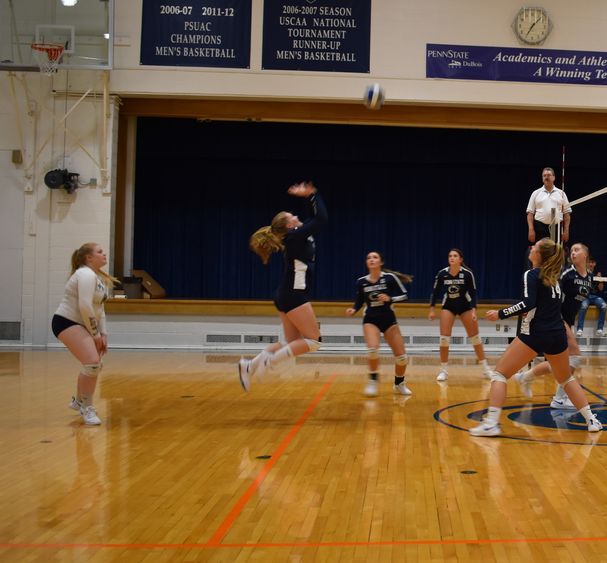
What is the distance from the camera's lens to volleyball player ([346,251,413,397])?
27.6 ft

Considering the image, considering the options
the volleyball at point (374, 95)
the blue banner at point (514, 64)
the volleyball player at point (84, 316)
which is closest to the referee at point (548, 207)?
the volleyball at point (374, 95)

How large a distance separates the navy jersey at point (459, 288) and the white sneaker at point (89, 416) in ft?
16.6

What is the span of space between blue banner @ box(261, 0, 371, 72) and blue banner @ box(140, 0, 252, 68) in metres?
0.55

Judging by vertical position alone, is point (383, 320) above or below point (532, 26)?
below

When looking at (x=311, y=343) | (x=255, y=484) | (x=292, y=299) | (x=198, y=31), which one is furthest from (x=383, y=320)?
(x=198, y=31)

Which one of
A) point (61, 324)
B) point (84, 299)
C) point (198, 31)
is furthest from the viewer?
point (198, 31)

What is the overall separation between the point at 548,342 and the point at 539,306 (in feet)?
1.00

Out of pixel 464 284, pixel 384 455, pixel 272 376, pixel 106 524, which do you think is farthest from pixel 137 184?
pixel 106 524

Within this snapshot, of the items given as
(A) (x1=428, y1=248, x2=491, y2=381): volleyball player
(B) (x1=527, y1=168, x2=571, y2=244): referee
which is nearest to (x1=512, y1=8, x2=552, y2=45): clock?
(B) (x1=527, y1=168, x2=571, y2=244): referee

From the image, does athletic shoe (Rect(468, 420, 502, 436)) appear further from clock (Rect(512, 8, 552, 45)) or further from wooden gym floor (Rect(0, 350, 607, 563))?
clock (Rect(512, 8, 552, 45))

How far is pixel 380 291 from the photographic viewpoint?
8.45 meters

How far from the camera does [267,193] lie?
18562 millimetres

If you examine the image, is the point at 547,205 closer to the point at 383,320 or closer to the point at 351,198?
the point at 383,320

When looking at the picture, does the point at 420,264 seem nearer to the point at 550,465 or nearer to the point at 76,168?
the point at 76,168
